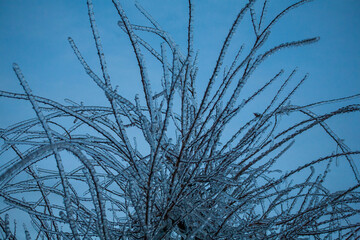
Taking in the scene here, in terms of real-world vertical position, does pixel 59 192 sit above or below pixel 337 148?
below

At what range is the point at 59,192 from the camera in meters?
1.44

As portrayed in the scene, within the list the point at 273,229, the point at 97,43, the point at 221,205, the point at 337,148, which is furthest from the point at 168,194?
the point at 337,148

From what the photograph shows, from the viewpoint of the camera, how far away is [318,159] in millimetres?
1195

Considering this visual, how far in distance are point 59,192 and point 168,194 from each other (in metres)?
0.68

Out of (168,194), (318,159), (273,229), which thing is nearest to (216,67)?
(168,194)

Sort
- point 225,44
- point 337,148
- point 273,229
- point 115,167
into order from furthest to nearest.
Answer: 1. point 273,229
2. point 337,148
3. point 115,167
4. point 225,44

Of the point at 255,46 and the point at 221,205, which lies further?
the point at 221,205

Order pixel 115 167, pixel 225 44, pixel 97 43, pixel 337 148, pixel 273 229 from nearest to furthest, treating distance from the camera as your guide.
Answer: pixel 97 43
pixel 225 44
pixel 115 167
pixel 337 148
pixel 273 229

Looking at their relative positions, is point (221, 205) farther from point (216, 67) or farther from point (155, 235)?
point (216, 67)

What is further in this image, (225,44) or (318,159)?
(318,159)

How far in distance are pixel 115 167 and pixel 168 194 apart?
24 centimetres

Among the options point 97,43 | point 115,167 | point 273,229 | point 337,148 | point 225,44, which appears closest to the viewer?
point 97,43

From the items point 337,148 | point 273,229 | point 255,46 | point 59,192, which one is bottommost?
point 273,229

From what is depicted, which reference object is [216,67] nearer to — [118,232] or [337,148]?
[337,148]
